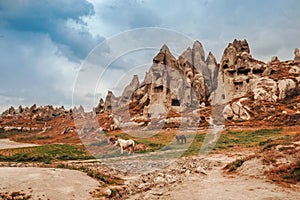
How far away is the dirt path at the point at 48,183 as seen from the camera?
831 inches

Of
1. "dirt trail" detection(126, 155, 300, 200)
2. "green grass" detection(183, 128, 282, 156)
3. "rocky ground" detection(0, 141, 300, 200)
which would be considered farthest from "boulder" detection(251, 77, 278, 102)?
"dirt trail" detection(126, 155, 300, 200)

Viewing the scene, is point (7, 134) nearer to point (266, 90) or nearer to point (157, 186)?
point (266, 90)

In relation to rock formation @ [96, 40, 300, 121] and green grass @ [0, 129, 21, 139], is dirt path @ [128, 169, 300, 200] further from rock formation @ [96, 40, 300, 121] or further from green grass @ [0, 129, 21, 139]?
green grass @ [0, 129, 21, 139]

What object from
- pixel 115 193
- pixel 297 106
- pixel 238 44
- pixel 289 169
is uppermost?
pixel 238 44

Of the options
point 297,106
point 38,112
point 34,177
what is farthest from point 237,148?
point 38,112

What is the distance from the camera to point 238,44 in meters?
113

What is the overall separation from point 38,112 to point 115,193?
154 m

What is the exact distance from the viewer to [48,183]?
2283 cm

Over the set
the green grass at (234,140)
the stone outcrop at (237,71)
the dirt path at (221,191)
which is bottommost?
the dirt path at (221,191)

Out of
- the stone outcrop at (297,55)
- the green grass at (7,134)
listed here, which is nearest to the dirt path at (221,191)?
the green grass at (7,134)

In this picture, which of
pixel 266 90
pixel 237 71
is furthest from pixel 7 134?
pixel 266 90

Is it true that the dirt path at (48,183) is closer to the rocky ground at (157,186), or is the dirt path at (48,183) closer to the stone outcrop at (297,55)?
the rocky ground at (157,186)

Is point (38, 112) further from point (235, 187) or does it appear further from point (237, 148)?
point (235, 187)

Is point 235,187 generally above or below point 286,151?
below
